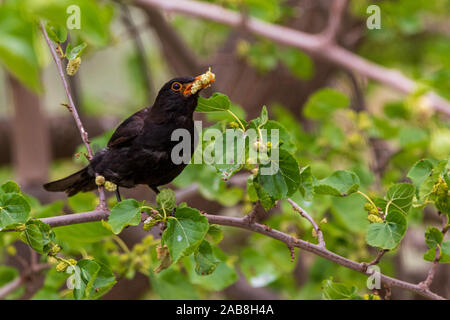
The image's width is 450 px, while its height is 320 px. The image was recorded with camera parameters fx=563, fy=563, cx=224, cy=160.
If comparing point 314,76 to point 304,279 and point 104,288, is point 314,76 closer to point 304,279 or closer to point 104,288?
point 304,279

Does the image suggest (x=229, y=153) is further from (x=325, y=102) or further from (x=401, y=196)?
(x=325, y=102)

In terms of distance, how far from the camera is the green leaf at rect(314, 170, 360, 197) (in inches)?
59.2

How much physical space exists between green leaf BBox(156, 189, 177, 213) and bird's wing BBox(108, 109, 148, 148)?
1.64 ft

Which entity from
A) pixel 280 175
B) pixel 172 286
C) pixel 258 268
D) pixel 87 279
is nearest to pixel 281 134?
pixel 280 175

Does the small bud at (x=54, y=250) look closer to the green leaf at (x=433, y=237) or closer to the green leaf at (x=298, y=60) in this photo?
the green leaf at (x=433, y=237)

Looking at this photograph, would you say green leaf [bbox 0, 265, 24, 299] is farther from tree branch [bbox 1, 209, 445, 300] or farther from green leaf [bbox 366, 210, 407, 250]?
green leaf [bbox 366, 210, 407, 250]

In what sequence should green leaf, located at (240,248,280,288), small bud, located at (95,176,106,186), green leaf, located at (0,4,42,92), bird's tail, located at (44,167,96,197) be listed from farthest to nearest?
Result: 1. green leaf, located at (240,248,280,288)
2. bird's tail, located at (44,167,96,197)
3. small bud, located at (95,176,106,186)
4. green leaf, located at (0,4,42,92)

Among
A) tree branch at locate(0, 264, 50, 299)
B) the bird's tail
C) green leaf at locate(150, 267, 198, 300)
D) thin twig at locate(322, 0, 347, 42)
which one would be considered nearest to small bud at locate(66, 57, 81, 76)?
the bird's tail

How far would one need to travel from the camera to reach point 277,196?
136cm

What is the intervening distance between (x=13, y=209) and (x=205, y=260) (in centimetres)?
51

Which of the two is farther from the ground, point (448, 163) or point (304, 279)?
point (448, 163)

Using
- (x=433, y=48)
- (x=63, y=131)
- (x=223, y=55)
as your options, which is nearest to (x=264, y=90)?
(x=223, y=55)

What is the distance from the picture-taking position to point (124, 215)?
1.40m
